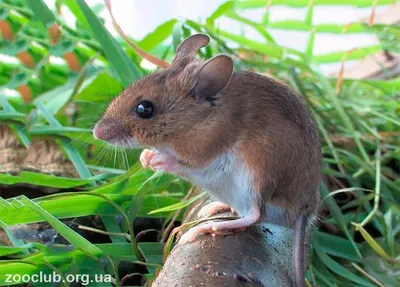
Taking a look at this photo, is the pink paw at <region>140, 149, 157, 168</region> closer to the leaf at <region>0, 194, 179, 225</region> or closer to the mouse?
the mouse

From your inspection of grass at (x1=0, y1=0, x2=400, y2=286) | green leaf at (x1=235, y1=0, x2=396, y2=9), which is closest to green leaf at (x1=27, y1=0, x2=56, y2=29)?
grass at (x1=0, y1=0, x2=400, y2=286)

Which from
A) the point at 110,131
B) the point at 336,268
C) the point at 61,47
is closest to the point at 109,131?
the point at 110,131

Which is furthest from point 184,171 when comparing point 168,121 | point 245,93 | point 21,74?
point 21,74

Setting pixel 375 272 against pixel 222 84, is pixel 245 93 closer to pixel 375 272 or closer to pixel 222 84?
pixel 222 84

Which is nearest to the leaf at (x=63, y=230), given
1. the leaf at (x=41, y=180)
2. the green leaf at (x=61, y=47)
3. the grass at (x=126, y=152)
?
the grass at (x=126, y=152)

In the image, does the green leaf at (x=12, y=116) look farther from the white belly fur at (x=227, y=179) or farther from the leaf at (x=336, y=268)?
the leaf at (x=336, y=268)
